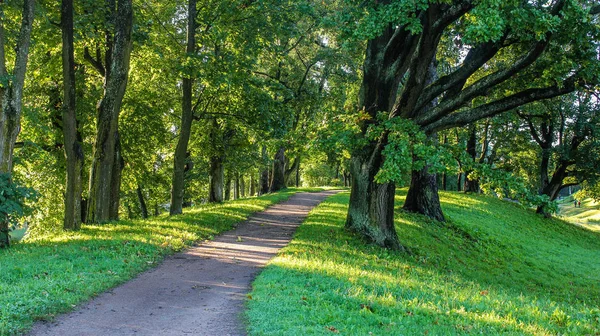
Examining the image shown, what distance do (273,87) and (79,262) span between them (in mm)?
10827

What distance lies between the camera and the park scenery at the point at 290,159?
6605 mm

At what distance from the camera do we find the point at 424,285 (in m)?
8.32

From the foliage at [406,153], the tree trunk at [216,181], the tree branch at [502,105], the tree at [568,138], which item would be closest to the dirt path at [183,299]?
the foliage at [406,153]

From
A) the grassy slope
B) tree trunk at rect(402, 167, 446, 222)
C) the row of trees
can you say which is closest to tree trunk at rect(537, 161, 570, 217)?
the row of trees

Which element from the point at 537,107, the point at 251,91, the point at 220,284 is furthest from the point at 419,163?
the point at 537,107

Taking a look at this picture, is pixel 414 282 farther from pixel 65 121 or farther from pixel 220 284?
pixel 65 121

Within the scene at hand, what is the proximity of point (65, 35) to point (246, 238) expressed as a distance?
25.4 ft

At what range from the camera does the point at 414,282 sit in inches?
333

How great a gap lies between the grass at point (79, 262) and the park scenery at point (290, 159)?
52 mm

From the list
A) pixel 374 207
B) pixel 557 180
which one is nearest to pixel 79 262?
pixel 374 207

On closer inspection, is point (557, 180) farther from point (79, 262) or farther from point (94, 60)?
point (79, 262)

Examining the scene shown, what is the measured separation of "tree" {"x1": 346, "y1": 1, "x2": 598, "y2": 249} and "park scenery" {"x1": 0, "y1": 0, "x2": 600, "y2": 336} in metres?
0.06

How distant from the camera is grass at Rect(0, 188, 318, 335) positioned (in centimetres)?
612

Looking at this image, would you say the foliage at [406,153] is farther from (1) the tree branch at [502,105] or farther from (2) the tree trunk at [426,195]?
(2) the tree trunk at [426,195]
